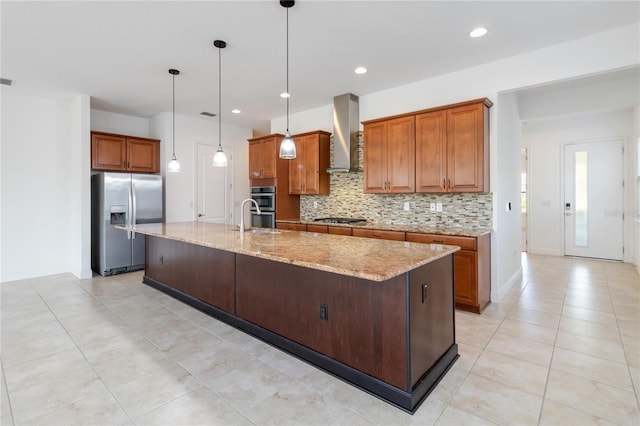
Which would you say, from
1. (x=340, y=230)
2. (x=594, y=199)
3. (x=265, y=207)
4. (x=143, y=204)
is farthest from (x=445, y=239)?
(x=143, y=204)

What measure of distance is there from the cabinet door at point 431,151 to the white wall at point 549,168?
3553mm

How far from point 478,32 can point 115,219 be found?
5.46 metres

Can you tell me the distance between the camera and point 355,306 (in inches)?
82.2

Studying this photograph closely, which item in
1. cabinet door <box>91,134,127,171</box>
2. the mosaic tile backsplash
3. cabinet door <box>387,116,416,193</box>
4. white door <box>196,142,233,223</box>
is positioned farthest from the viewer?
white door <box>196,142,233,223</box>

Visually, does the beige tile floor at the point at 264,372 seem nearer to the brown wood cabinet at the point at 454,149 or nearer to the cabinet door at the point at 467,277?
the cabinet door at the point at 467,277

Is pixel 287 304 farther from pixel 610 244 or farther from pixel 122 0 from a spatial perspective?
pixel 610 244

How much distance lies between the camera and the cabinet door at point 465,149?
3.58m

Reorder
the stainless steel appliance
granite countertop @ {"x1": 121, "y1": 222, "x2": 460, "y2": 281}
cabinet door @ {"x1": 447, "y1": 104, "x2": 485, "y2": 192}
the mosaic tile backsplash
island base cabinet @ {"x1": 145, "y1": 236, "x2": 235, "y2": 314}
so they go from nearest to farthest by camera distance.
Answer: granite countertop @ {"x1": 121, "y1": 222, "x2": 460, "y2": 281} → island base cabinet @ {"x1": 145, "y1": 236, "x2": 235, "y2": 314} → cabinet door @ {"x1": 447, "y1": 104, "x2": 485, "y2": 192} → the mosaic tile backsplash → the stainless steel appliance

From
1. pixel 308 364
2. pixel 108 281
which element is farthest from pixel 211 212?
pixel 308 364

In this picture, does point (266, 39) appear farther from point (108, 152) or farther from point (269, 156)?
point (108, 152)

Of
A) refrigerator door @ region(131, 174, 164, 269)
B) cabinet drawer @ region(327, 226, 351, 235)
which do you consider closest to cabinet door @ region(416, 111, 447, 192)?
cabinet drawer @ region(327, 226, 351, 235)

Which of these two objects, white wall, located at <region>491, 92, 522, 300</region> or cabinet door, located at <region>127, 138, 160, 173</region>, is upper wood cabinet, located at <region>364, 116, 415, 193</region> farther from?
cabinet door, located at <region>127, 138, 160, 173</region>

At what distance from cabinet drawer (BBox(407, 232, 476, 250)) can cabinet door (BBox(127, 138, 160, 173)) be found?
4.63 meters

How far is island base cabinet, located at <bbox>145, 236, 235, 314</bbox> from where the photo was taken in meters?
3.11
